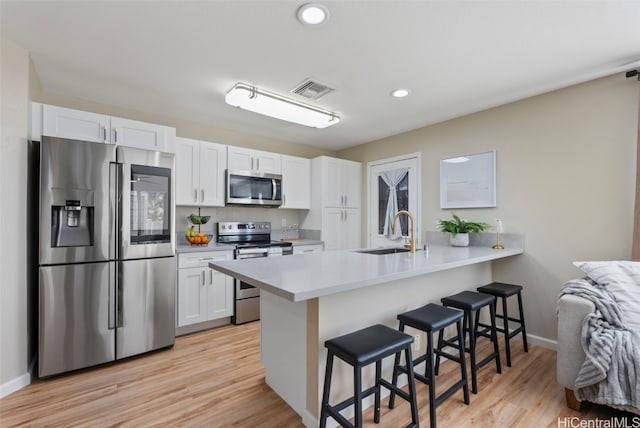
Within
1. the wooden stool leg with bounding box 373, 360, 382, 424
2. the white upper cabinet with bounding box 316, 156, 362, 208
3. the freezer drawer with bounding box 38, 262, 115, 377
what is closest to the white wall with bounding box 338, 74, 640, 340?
the white upper cabinet with bounding box 316, 156, 362, 208

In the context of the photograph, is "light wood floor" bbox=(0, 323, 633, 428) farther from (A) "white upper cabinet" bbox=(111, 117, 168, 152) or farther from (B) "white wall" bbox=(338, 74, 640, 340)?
(A) "white upper cabinet" bbox=(111, 117, 168, 152)

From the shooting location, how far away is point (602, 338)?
171 cm

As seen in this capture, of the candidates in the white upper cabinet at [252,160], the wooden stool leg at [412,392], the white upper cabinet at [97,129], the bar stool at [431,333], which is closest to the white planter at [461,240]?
the bar stool at [431,333]

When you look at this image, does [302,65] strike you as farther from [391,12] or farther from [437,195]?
[437,195]

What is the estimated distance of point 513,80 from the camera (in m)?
2.55

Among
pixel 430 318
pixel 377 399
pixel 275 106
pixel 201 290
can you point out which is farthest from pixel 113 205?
pixel 430 318

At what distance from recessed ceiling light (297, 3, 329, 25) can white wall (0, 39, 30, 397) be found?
204cm

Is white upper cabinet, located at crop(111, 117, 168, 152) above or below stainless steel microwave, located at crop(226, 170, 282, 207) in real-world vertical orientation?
above

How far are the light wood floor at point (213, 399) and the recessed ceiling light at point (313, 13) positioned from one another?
2415 millimetres

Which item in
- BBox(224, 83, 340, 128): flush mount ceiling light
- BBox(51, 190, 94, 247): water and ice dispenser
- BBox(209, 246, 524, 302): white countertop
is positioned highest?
BBox(224, 83, 340, 128): flush mount ceiling light

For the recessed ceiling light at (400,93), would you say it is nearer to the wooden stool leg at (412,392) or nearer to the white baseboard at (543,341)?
the wooden stool leg at (412,392)

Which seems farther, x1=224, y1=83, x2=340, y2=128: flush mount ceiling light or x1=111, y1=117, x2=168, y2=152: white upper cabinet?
x1=111, y1=117, x2=168, y2=152: white upper cabinet

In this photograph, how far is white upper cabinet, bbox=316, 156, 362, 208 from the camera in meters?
4.33

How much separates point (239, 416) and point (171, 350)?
132 cm
